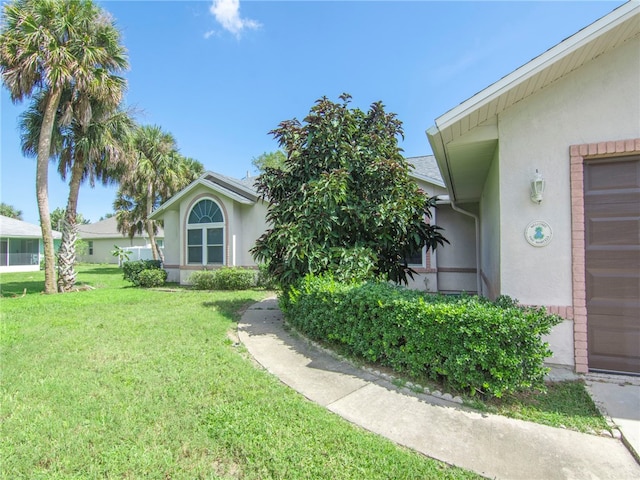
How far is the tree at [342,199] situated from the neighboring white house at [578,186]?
2137mm

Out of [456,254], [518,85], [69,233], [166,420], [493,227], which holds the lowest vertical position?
[166,420]

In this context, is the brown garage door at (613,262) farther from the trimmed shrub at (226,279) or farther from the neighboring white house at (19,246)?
the neighboring white house at (19,246)

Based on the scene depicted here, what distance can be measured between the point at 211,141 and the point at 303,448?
20.1 m

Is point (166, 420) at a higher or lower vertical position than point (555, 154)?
lower

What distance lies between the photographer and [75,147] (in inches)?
523

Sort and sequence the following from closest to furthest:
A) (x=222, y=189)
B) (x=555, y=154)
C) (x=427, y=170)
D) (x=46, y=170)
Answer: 1. (x=555, y=154)
2. (x=46, y=170)
3. (x=427, y=170)
4. (x=222, y=189)

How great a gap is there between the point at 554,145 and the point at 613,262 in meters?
1.77

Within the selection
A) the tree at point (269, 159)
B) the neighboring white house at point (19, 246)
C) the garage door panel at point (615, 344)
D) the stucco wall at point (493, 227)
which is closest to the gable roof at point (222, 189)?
the stucco wall at point (493, 227)

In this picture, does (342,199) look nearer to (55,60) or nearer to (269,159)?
(55,60)

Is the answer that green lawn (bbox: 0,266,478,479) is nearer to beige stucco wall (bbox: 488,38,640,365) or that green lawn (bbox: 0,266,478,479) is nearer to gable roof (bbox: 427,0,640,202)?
beige stucco wall (bbox: 488,38,640,365)

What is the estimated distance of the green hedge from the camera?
336cm

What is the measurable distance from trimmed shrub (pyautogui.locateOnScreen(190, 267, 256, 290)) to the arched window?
113 centimetres

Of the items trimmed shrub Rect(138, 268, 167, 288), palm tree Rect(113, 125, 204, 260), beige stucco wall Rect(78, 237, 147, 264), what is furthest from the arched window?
beige stucco wall Rect(78, 237, 147, 264)

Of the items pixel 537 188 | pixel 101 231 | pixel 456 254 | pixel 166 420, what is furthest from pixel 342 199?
pixel 101 231
